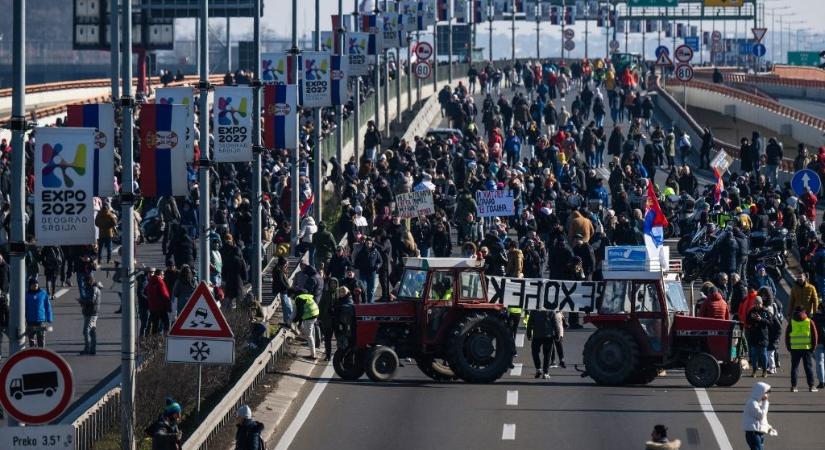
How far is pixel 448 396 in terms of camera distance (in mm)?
27109

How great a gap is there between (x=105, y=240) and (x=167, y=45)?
37.5 meters

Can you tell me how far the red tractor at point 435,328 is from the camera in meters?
27.8

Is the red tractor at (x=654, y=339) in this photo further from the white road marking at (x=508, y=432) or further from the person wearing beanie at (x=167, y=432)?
the person wearing beanie at (x=167, y=432)

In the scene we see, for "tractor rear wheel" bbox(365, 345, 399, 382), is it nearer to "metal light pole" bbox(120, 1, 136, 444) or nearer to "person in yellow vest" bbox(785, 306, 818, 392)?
"person in yellow vest" bbox(785, 306, 818, 392)

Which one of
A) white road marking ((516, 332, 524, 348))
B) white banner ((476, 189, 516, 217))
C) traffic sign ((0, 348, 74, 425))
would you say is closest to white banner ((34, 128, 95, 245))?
traffic sign ((0, 348, 74, 425))

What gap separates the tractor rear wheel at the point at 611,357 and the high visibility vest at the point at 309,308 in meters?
4.61

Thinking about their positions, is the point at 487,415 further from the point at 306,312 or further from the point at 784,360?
the point at 784,360

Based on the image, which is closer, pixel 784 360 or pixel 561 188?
pixel 784 360

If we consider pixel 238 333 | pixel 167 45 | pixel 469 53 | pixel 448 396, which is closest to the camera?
pixel 448 396

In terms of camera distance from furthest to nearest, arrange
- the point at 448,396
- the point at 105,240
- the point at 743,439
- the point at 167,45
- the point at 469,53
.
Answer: the point at 469,53, the point at 167,45, the point at 105,240, the point at 448,396, the point at 743,439

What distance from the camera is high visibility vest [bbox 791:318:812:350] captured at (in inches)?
1087

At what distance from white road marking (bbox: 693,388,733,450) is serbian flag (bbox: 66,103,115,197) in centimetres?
786

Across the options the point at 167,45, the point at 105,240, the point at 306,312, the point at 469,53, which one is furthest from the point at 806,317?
the point at 469,53

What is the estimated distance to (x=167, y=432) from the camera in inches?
766
